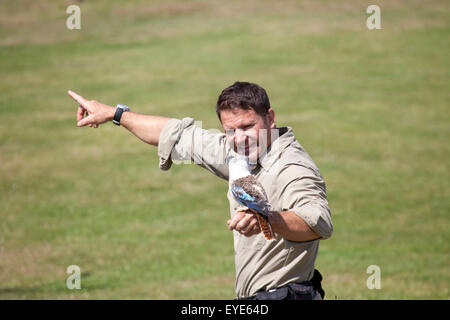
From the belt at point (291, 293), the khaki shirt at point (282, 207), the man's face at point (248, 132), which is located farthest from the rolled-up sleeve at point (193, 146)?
the belt at point (291, 293)

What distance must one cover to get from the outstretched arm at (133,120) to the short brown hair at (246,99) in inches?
30.1

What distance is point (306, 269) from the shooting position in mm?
4762

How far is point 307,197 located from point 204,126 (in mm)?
17302

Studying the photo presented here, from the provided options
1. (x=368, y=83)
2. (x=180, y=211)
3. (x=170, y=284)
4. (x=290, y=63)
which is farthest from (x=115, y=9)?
(x=170, y=284)

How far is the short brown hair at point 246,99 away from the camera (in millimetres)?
4719

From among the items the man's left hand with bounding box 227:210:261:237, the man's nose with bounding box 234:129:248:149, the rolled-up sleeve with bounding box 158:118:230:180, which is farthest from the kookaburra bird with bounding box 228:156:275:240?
the rolled-up sleeve with bounding box 158:118:230:180

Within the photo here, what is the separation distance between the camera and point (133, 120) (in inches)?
218

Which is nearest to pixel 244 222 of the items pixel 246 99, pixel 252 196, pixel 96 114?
pixel 252 196

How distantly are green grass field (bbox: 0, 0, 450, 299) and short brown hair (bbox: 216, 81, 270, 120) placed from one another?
5.91 meters

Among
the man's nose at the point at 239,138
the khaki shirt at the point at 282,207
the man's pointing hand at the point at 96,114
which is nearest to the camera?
the khaki shirt at the point at 282,207

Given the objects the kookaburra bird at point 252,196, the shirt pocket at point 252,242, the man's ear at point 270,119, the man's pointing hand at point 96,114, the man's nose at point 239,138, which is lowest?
the shirt pocket at point 252,242

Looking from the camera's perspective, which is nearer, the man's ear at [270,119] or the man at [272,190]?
the man at [272,190]

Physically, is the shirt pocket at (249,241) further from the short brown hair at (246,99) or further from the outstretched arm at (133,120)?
the outstretched arm at (133,120)

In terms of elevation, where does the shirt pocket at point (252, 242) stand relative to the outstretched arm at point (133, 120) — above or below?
below
